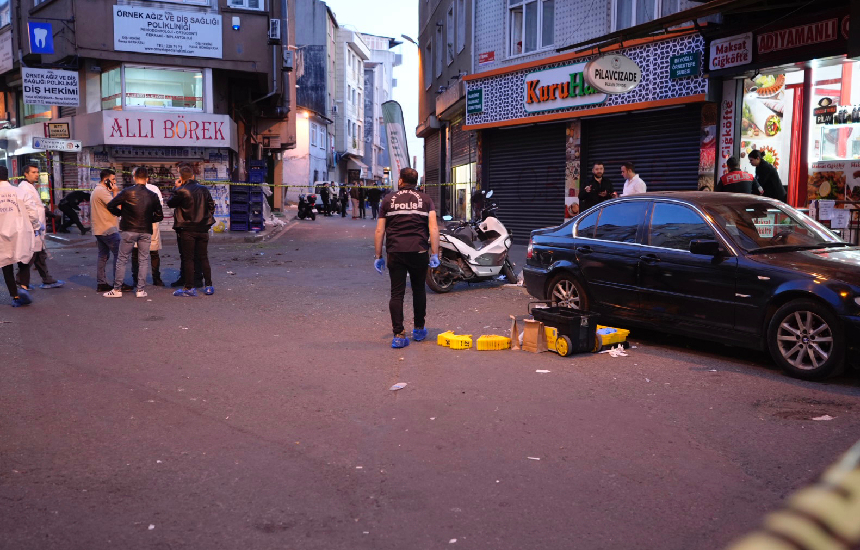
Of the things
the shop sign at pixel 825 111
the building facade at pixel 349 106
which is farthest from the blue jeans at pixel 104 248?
the building facade at pixel 349 106

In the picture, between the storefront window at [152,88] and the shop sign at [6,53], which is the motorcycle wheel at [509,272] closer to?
the storefront window at [152,88]

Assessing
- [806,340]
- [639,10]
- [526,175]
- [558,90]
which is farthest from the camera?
[526,175]

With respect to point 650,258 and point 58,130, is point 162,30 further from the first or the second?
point 650,258

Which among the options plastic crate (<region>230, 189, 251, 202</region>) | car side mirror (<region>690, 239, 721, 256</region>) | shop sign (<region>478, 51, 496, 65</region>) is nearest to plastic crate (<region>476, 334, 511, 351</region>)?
car side mirror (<region>690, 239, 721, 256</region>)

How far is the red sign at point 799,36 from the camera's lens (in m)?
12.7

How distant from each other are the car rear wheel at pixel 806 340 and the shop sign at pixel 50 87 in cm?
2263

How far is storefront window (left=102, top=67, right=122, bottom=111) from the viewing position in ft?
82.9

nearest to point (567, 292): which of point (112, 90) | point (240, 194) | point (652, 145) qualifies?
point (652, 145)

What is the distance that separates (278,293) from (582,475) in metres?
8.45

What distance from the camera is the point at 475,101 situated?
835 inches

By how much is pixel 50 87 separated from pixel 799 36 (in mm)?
20644

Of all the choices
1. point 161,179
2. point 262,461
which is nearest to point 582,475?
point 262,461

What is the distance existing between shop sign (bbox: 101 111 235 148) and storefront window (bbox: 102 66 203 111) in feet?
2.52

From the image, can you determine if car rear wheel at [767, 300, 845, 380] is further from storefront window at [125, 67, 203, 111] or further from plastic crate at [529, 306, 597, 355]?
storefront window at [125, 67, 203, 111]
